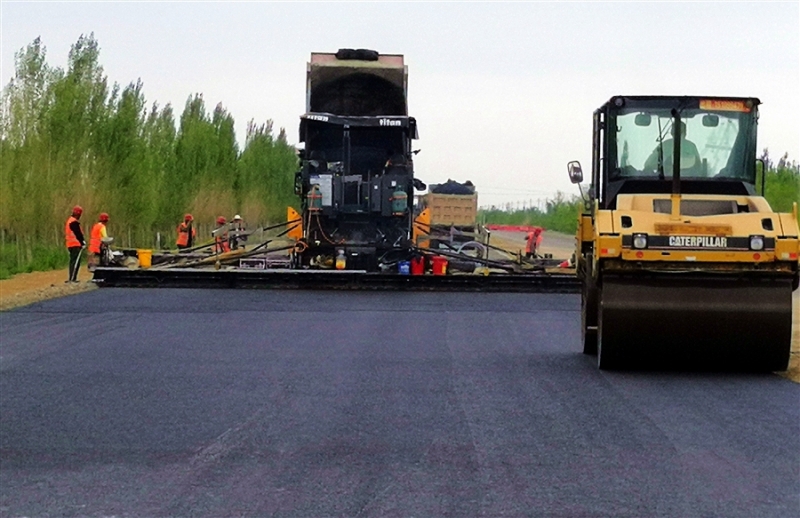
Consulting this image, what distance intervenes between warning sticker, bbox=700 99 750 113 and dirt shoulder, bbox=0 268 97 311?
1103 cm

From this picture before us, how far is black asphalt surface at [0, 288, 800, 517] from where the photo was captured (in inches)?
257

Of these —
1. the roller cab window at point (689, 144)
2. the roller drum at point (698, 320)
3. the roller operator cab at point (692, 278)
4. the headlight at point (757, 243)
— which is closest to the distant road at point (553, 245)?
the roller cab window at point (689, 144)

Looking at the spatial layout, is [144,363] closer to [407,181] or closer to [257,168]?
[407,181]

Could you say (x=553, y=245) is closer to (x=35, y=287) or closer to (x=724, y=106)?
(x=35, y=287)

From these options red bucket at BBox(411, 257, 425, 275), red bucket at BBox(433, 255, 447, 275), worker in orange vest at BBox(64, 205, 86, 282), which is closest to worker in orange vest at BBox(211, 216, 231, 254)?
worker in orange vest at BBox(64, 205, 86, 282)

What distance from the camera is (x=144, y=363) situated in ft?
39.3

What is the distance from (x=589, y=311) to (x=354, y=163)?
1148cm

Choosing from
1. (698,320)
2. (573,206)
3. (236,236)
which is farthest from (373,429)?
(573,206)

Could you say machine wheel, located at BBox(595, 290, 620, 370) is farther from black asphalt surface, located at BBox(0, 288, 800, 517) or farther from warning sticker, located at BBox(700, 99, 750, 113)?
warning sticker, located at BBox(700, 99, 750, 113)

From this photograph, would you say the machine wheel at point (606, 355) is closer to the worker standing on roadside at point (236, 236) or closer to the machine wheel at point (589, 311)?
the machine wheel at point (589, 311)

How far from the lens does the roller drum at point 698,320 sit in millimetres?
10977

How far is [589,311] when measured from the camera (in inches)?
497

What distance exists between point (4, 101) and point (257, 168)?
89.4 ft

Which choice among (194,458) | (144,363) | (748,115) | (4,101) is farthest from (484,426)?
(4,101)
